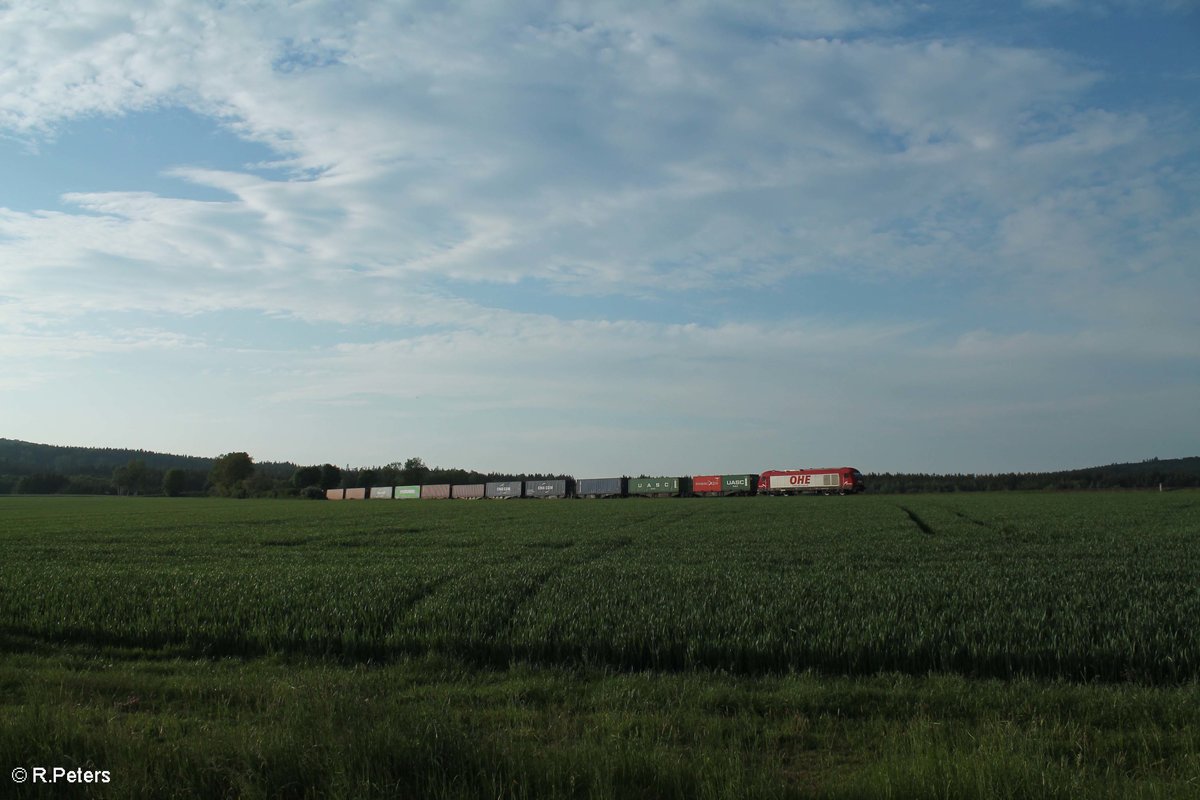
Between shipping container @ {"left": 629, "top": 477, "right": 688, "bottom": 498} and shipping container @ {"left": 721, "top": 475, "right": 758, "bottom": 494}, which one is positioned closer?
shipping container @ {"left": 721, "top": 475, "right": 758, "bottom": 494}

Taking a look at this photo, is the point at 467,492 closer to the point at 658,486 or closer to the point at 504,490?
the point at 504,490

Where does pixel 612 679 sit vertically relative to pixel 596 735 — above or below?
below

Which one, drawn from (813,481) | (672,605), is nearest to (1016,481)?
(813,481)

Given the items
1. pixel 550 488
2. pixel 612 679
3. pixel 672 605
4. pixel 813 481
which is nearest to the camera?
pixel 612 679

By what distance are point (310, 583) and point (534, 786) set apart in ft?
39.3

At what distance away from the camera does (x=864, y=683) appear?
898cm

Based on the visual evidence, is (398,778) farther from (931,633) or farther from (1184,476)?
(1184,476)

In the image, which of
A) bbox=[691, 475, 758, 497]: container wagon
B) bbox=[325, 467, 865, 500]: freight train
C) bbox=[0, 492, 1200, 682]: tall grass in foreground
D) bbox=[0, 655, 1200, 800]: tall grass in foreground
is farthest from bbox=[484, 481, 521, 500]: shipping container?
bbox=[0, 655, 1200, 800]: tall grass in foreground

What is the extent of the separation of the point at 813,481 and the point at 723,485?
11.5 meters

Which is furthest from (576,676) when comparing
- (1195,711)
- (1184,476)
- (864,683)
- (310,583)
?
(1184,476)

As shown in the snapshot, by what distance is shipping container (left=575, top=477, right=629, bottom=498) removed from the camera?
355ft

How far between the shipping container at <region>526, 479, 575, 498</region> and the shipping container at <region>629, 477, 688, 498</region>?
9973 mm

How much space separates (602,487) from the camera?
361ft

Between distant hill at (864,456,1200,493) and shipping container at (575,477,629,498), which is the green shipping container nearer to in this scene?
shipping container at (575,477,629,498)
